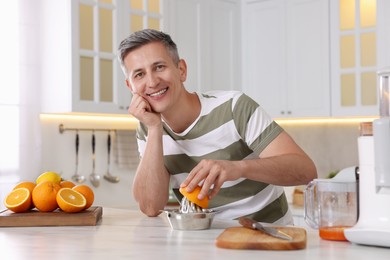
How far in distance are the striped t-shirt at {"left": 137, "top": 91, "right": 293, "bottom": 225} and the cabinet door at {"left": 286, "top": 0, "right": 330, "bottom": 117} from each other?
2.31m

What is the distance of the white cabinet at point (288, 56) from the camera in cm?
471

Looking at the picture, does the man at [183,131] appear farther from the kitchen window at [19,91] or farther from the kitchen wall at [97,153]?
the kitchen wall at [97,153]

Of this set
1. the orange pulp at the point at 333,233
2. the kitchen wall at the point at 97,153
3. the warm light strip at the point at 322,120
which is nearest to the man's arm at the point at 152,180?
the orange pulp at the point at 333,233

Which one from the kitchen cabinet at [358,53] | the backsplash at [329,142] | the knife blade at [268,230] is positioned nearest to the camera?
the knife blade at [268,230]

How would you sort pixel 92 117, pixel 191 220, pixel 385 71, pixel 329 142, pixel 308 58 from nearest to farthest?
pixel 385 71 < pixel 191 220 < pixel 92 117 < pixel 308 58 < pixel 329 142

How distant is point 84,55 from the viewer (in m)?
4.20

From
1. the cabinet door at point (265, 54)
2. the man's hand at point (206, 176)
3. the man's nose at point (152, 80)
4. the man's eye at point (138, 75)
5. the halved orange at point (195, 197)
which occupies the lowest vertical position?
the halved orange at point (195, 197)

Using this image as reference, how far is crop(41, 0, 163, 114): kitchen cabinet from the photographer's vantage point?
4137mm

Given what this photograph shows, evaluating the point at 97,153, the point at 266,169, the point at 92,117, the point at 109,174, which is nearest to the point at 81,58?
the point at 92,117

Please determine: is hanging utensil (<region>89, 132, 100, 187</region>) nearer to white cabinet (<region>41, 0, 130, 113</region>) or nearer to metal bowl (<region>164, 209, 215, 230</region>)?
white cabinet (<region>41, 0, 130, 113</region>)

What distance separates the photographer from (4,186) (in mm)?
4082

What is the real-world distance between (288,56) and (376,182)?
3.38 m

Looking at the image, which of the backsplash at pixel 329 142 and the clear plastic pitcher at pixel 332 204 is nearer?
the clear plastic pitcher at pixel 332 204

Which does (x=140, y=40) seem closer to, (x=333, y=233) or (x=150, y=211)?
(x=150, y=211)
